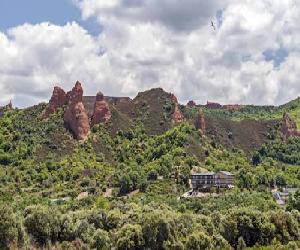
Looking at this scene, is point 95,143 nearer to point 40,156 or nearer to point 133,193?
point 40,156

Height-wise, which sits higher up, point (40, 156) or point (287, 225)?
point (40, 156)

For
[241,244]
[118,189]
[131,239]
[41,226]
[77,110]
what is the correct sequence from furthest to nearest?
[77,110], [118,189], [41,226], [241,244], [131,239]

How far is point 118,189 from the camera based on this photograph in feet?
509

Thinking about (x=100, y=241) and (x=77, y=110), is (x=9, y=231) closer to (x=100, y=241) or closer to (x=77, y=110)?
(x=100, y=241)

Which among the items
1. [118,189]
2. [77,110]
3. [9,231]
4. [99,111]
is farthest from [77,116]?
[9,231]

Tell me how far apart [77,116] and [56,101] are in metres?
14.7

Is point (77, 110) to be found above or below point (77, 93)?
below

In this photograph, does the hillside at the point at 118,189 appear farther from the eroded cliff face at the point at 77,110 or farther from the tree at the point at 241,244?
the tree at the point at 241,244

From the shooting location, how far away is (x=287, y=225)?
8956 cm

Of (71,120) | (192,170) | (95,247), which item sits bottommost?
(95,247)

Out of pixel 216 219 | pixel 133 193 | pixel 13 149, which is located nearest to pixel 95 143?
pixel 13 149

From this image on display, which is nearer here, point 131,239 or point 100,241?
point 131,239

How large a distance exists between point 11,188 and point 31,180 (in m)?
8.56

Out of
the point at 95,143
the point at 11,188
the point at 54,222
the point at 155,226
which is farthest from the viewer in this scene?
the point at 95,143
